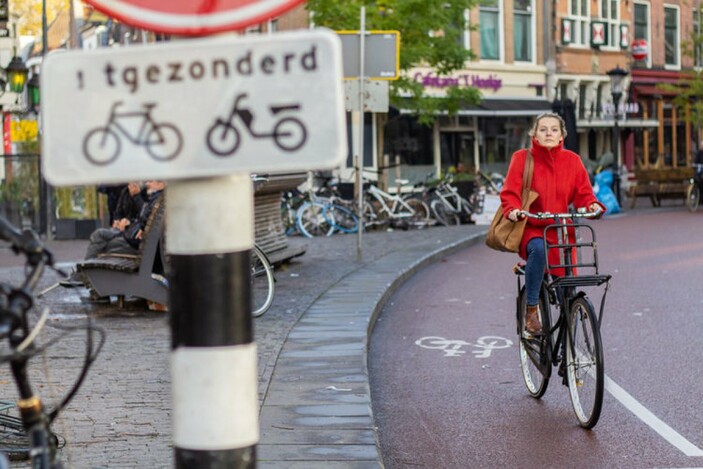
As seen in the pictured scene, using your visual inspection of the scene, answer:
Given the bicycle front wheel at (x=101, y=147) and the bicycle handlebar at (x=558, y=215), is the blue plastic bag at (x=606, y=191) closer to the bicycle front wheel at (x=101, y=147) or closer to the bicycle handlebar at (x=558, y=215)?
the bicycle handlebar at (x=558, y=215)

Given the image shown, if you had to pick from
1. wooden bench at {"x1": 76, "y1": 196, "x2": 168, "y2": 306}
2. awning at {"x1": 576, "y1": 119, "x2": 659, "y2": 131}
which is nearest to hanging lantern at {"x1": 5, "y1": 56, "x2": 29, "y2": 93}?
wooden bench at {"x1": 76, "y1": 196, "x2": 168, "y2": 306}

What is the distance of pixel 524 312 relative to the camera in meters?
8.17

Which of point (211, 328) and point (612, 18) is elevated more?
point (612, 18)

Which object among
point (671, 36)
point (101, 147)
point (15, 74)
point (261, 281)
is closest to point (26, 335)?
point (101, 147)

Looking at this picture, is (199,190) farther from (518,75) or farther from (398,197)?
(518,75)

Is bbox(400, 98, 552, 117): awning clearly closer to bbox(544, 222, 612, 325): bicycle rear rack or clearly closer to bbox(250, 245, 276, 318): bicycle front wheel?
bbox(250, 245, 276, 318): bicycle front wheel

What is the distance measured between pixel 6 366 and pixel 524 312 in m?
3.11

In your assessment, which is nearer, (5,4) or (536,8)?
(5,4)

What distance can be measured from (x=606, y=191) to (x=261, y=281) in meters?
22.9

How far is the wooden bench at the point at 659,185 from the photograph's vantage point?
36.9 m

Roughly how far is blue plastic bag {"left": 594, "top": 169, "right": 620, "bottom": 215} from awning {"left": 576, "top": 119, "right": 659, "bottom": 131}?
1130 cm

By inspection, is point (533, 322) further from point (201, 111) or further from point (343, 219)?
point (343, 219)

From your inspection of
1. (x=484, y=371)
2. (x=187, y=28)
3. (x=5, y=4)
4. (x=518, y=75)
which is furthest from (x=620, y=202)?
(x=187, y=28)

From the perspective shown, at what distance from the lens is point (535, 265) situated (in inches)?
304
